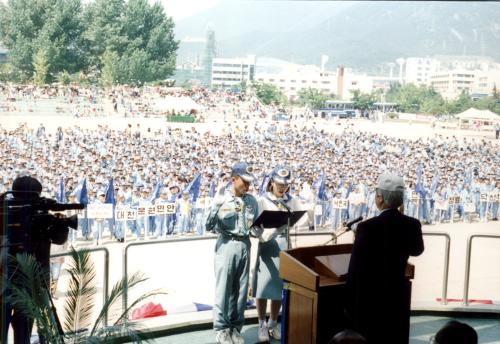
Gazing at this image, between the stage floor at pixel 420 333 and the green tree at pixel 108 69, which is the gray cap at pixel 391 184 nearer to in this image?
the stage floor at pixel 420 333

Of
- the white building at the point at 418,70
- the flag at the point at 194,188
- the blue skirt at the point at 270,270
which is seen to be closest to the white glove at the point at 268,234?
the blue skirt at the point at 270,270

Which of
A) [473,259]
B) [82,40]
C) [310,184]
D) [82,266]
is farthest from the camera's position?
[310,184]

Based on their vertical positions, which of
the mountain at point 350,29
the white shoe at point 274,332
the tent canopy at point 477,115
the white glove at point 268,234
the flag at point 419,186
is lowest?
the white shoe at point 274,332

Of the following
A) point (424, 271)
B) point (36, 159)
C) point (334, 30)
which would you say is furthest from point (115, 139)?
point (424, 271)

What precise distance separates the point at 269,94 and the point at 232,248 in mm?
6141

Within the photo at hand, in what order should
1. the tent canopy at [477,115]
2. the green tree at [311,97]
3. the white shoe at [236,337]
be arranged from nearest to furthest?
the white shoe at [236,337] < the green tree at [311,97] < the tent canopy at [477,115]

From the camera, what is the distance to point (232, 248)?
374 centimetres

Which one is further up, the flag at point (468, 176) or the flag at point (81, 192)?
the flag at point (468, 176)

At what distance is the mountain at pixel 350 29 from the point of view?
28.4ft

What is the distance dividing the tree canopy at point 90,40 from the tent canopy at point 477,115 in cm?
486

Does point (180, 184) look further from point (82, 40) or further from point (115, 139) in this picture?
point (82, 40)

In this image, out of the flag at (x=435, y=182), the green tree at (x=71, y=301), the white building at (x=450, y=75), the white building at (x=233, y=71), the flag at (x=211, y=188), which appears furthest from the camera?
the flag at (x=435, y=182)

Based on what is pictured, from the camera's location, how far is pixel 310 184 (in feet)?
38.4

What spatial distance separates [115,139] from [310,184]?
415cm
